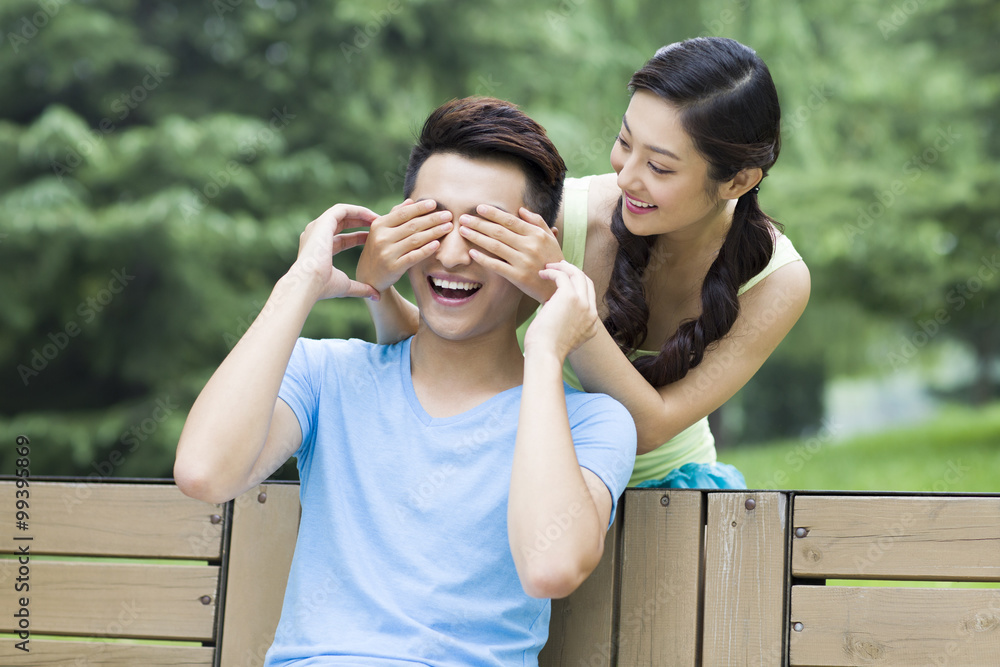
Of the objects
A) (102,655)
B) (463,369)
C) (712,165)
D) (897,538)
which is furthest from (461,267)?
(102,655)

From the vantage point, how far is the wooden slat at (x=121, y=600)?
7.76 feet

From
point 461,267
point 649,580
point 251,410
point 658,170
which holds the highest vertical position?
point 658,170

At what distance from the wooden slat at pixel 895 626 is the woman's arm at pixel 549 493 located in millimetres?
606

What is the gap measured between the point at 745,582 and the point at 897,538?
13.3 inches

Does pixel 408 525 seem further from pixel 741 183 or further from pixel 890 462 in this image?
pixel 890 462

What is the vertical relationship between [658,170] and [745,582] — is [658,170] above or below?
above

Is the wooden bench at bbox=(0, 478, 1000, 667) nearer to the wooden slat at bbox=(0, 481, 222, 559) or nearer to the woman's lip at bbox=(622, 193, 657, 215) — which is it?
the wooden slat at bbox=(0, 481, 222, 559)

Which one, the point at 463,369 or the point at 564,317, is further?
the point at 463,369

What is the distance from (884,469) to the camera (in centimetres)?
824

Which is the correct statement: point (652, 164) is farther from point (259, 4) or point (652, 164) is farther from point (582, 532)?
point (259, 4)

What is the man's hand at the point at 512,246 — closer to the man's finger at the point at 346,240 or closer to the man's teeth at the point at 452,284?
the man's teeth at the point at 452,284

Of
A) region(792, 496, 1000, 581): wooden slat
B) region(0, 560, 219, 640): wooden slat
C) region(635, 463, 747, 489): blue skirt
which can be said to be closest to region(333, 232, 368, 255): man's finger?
region(0, 560, 219, 640): wooden slat

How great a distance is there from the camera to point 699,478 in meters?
2.57

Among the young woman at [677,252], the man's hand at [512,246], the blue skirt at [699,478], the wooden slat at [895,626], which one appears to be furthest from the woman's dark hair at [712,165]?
the wooden slat at [895,626]
